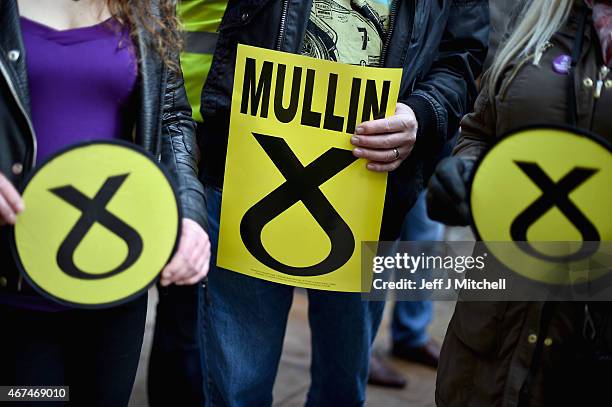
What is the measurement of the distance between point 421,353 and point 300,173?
208 centimetres

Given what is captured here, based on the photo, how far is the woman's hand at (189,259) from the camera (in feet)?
6.00

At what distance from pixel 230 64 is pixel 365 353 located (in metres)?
0.94

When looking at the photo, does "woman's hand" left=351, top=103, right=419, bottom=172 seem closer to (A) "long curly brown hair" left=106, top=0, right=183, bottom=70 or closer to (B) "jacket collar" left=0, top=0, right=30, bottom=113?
(A) "long curly brown hair" left=106, top=0, right=183, bottom=70

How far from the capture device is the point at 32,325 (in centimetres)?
189

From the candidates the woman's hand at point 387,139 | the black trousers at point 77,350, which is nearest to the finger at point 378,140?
the woman's hand at point 387,139

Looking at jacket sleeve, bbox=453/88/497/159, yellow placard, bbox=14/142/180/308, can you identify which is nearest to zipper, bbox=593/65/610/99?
jacket sleeve, bbox=453/88/497/159

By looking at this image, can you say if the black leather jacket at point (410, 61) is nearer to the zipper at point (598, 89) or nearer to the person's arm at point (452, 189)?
the person's arm at point (452, 189)

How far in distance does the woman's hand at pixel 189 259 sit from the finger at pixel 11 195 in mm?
319

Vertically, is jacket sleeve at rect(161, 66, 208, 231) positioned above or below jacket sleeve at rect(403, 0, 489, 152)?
below

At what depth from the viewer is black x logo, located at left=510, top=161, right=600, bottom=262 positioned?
69.9 inches

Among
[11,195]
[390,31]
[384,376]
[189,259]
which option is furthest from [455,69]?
[384,376]

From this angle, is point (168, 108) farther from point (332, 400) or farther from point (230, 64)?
point (332, 400)

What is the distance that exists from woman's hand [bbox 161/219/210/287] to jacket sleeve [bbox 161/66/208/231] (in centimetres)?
7

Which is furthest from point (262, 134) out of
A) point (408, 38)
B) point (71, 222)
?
point (71, 222)
